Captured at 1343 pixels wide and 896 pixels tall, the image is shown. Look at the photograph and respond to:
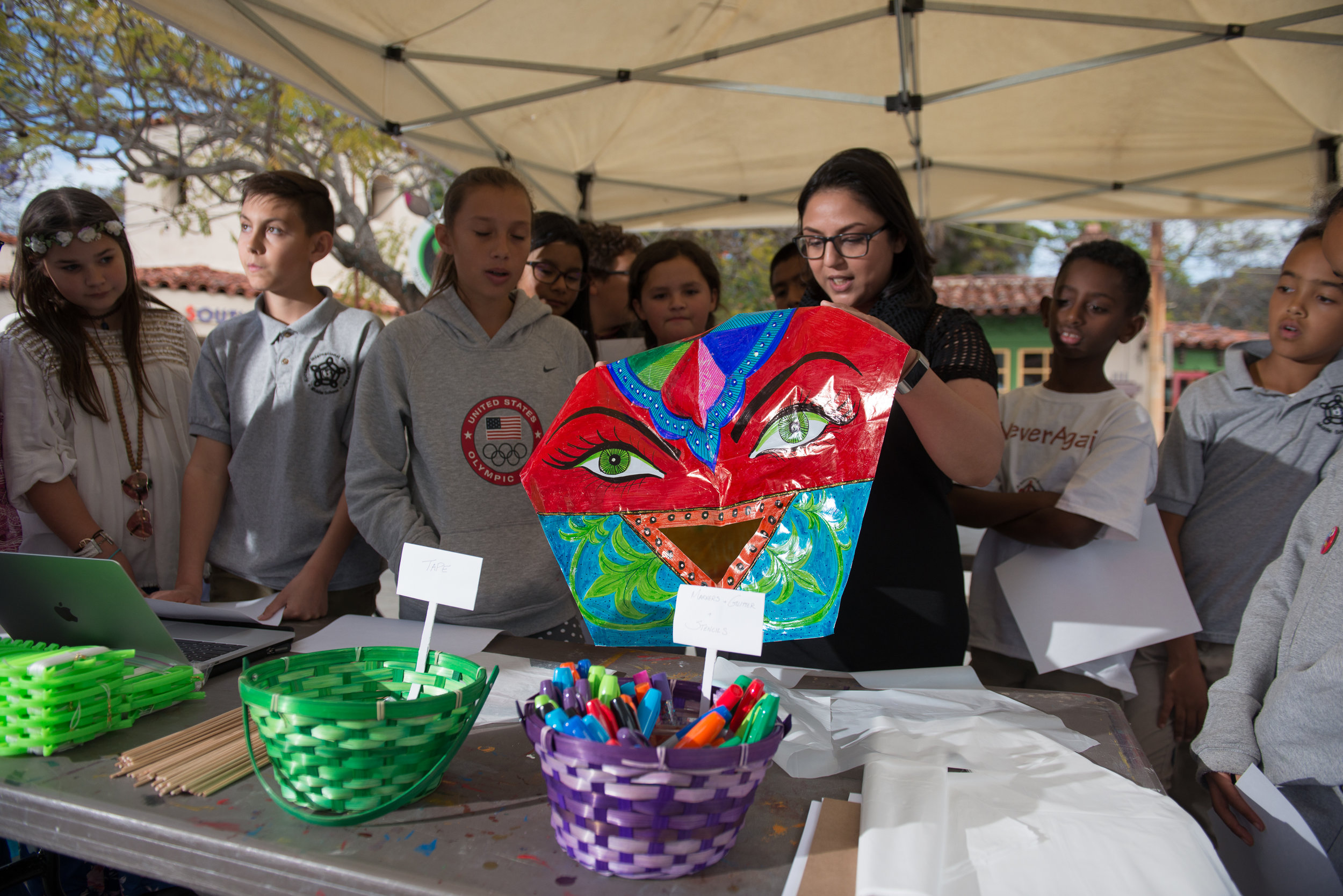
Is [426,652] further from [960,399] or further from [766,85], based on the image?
[766,85]

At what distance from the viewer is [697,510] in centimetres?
122

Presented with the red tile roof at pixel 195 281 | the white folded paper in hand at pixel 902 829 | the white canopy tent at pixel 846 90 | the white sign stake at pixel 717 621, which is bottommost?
the white folded paper in hand at pixel 902 829

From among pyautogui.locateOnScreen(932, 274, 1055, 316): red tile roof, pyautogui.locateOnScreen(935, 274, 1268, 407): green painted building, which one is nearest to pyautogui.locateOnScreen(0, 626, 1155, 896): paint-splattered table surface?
pyautogui.locateOnScreen(932, 274, 1055, 316): red tile roof

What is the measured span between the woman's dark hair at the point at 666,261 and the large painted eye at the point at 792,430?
1.28 meters

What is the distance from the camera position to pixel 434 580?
3.46 ft

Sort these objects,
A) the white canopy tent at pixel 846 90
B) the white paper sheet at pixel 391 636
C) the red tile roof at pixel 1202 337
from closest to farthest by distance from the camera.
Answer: the white paper sheet at pixel 391 636 → the white canopy tent at pixel 846 90 → the red tile roof at pixel 1202 337

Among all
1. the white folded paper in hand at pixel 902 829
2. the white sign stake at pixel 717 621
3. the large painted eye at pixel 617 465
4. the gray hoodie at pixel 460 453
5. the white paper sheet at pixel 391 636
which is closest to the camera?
the white folded paper in hand at pixel 902 829

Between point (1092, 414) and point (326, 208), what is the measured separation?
2.07 meters

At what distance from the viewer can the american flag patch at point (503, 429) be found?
1.72m

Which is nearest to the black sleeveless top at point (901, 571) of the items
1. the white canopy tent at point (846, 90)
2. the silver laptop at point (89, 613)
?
the silver laptop at point (89, 613)

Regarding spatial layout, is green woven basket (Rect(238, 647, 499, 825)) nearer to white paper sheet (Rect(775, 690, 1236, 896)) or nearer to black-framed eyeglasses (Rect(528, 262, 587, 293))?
white paper sheet (Rect(775, 690, 1236, 896))

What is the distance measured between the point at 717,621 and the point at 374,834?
0.42 meters

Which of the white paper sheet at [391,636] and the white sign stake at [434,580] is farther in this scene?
the white paper sheet at [391,636]

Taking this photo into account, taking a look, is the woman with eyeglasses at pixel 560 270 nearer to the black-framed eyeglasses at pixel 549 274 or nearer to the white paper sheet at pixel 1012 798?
the black-framed eyeglasses at pixel 549 274
